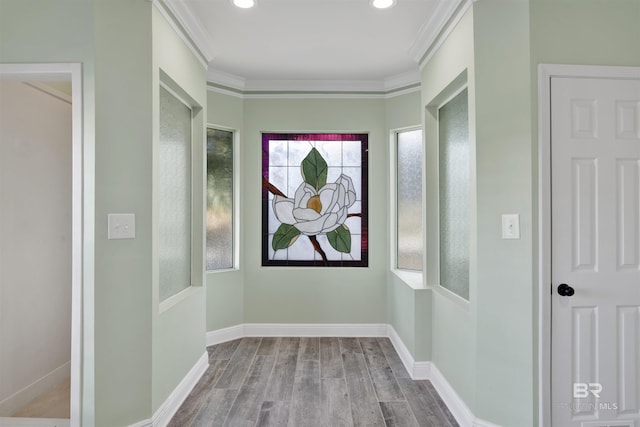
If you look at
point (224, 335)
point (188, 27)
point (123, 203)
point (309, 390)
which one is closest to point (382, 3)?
point (188, 27)

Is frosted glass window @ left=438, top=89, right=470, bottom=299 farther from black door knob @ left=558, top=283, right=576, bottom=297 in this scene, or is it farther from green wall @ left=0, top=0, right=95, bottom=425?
green wall @ left=0, top=0, right=95, bottom=425

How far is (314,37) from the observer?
9.91 feet

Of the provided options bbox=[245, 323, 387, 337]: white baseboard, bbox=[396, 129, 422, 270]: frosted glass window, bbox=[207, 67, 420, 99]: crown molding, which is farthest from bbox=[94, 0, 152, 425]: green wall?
bbox=[396, 129, 422, 270]: frosted glass window

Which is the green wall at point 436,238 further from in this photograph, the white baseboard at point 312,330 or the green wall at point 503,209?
the white baseboard at point 312,330

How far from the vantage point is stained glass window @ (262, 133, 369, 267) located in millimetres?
4102

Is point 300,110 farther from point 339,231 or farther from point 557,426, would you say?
point 557,426

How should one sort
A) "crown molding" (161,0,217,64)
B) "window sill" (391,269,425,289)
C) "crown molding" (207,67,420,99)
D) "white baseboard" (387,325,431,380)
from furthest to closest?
1. "crown molding" (207,67,420,99)
2. "window sill" (391,269,425,289)
3. "white baseboard" (387,325,431,380)
4. "crown molding" (161,0,217,64)

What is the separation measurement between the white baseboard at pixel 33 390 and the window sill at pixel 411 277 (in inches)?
109

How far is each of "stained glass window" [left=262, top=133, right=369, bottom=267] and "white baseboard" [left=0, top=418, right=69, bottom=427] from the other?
85.4 inches

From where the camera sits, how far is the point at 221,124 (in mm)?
3877

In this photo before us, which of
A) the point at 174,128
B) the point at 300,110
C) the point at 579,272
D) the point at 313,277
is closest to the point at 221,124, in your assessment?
the point at 300,110

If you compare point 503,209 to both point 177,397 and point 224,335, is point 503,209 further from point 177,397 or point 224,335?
point 224,335

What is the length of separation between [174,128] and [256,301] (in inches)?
81.7

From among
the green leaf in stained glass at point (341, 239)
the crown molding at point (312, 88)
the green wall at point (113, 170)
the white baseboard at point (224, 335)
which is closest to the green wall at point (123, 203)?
the green wall at point (113, 170)
